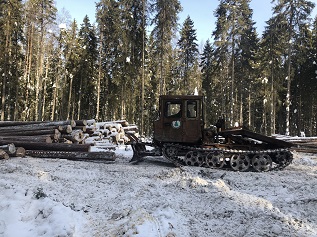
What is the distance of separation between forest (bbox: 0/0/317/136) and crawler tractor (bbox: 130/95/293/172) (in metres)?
14.1

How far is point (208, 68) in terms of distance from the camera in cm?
3797

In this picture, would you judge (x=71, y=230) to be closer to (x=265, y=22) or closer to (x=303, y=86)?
(x=265, y=22)

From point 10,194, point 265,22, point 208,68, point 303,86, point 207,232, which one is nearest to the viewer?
point 207,232

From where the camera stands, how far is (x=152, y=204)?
18.3 feet

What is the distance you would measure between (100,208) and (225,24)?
24929mm

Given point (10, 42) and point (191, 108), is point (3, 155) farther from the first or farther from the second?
point (10, 42)

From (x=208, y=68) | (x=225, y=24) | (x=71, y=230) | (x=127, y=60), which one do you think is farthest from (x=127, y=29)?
(x=71, y=230)

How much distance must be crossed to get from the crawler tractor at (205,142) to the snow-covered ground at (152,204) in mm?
1288

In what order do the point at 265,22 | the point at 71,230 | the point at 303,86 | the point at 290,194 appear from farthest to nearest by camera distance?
the point at 303,86, the point at 265,22, the point at 290,194, the point at 71,230

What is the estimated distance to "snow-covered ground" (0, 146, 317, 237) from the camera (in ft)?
14.6

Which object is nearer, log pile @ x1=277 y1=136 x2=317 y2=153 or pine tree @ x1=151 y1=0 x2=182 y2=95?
log pile @ x1=277 y1=136 x2=317 y2=153

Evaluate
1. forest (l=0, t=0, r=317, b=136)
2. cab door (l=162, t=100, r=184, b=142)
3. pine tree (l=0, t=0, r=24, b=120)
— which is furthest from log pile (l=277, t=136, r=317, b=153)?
pine tree (l=0, t=0, r=24, b=120)

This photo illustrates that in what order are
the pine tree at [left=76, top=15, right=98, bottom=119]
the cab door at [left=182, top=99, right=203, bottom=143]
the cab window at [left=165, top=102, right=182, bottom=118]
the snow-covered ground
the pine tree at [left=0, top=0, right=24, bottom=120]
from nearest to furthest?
the snow-covered ground
the cab door at [left=182, top=99, right=203, bottom=143]
the cab window at [left=165, top=102, right=182, bottom=118]
the pine tree at [left=0, top=0, right=24, bottom=120]
the pine tree at [left=76, top=15, right=98, bottom=119]

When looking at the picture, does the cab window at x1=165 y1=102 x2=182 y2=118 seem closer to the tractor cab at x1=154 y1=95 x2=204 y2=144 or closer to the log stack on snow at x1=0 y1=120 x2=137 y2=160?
the tractor cab at x1=154 y1=95 x2=204 y2=144
